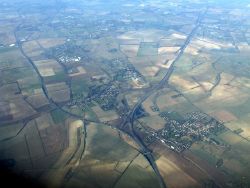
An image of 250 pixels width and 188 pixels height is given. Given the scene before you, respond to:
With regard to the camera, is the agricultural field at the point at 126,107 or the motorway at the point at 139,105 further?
the motorway at the point at 139,105

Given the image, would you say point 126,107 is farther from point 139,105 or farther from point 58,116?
point 58,116

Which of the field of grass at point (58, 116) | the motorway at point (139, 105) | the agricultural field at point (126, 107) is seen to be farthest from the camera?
the field of grass at point (58, 116)

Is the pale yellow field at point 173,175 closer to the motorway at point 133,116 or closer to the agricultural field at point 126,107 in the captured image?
the agricultural field at point 126,107

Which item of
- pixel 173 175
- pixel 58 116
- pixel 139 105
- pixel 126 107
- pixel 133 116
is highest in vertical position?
pixel 173 175

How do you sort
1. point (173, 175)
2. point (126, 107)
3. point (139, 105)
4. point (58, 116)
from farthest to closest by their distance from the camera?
point (139, 105)
point (126, 107)
point (58, 116)
point (173, 175)

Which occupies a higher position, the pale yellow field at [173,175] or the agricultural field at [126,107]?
the pale yellow field at [173,175]

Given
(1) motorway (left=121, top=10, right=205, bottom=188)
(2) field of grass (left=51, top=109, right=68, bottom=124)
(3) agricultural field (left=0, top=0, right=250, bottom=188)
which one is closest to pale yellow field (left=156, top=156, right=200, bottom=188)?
(3) agricultural field (left=0, top=0, right=250, bottom=188)

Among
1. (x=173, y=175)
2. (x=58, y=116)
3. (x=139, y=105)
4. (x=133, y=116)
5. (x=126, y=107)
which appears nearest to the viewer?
(x=173, y=175)

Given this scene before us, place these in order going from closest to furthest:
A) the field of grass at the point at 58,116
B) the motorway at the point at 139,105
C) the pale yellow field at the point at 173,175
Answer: the pale yellow field at the point at 173,175, the motorway at the point at 139,105, the field of grass at the point at 58,116

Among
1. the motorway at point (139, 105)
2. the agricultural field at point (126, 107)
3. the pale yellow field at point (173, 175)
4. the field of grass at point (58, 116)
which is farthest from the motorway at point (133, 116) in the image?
the field of grass at point (58, 116)

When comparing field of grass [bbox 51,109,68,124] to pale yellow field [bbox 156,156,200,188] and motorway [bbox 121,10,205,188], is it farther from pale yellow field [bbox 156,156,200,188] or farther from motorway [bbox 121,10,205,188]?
pale yellow field [bbox 156,156,200,188]

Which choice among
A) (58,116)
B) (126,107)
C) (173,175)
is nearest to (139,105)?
(126,107)

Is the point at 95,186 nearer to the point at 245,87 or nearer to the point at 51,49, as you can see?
the point at 245,87
